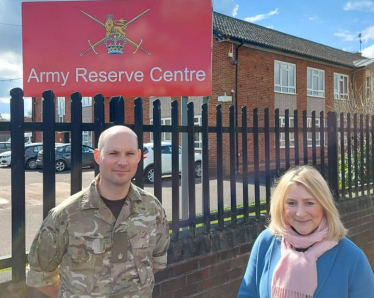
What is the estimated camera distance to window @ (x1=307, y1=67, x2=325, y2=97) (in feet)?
67.3

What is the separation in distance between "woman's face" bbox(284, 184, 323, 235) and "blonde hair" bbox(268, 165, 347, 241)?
2 cm

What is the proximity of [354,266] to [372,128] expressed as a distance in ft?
13.9

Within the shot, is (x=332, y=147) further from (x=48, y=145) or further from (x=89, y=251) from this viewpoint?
(x=89, y=251)

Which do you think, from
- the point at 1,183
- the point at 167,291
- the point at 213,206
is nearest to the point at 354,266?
the point at 167,291

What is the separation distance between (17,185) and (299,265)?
6.03 ft

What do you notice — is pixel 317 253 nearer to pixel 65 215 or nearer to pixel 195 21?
pixel 65 215

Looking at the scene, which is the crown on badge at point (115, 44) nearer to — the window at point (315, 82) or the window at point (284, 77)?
the window at point (284, 77)

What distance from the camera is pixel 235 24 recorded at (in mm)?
18734

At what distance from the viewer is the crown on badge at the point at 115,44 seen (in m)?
3.54

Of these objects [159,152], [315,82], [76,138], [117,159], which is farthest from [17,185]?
[315,82]

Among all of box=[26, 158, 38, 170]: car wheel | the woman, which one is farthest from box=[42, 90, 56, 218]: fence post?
box=[26, 158, 38, 170]: car wheel

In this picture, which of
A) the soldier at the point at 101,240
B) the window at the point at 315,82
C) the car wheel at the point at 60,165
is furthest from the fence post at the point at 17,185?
the window at the point at 315,82

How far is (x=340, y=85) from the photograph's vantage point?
22891 mm

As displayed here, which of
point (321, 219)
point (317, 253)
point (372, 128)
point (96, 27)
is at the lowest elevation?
point (317, 253)
